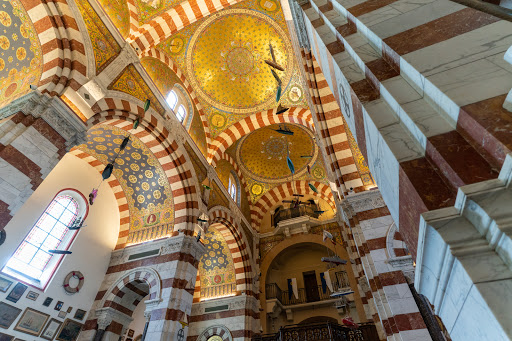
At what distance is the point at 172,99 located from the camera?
9.08m

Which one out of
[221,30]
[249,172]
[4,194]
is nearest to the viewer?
[4,194]

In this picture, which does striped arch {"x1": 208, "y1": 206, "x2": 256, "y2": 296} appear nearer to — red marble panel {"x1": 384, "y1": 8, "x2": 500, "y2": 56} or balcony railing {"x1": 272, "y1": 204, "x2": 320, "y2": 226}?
balcony railing {"x1": 272, "y1": 204, "x2": 320, "y2": 226}

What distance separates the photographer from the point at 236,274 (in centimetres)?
1077

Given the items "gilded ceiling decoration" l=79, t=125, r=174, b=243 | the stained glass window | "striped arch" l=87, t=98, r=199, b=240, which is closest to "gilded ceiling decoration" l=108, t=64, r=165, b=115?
"striped arch" l=87, t=98, r=199, b=240

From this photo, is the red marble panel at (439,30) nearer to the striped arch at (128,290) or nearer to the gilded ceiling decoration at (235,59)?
the striped arch at (128,290)

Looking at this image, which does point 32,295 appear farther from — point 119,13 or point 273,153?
point 273,153

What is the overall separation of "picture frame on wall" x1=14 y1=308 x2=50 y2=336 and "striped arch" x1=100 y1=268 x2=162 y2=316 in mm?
1385

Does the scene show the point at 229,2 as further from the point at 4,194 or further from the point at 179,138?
the point at 4,194

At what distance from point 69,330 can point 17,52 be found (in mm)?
6626

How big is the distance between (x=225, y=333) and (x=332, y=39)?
32.7ft

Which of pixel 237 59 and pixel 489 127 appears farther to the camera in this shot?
pixel 237 59

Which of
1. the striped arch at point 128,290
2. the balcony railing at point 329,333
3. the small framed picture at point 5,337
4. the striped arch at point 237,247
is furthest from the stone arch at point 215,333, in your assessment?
the small framed picture at point 5,337

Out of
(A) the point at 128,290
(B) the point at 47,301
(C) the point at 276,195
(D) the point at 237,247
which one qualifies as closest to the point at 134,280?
(A) the point at 128,290

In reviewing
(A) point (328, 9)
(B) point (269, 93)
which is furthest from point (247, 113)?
(A) point (328, 9)
